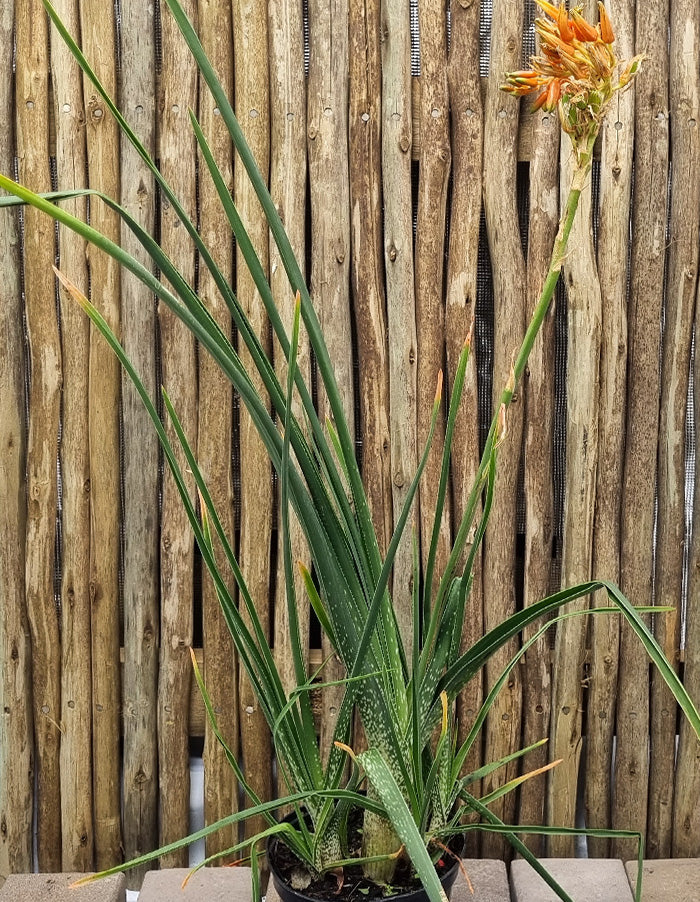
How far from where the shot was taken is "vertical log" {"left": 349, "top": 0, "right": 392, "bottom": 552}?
1604 mm

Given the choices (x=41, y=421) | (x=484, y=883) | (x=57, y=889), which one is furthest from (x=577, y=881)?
(x=41, y=421)

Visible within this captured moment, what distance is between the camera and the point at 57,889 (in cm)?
150

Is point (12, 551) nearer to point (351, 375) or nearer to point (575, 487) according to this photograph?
point (351, 375)

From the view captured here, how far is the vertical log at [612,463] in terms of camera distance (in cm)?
160

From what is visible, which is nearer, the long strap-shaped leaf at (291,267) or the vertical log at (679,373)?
the long strap-shaped leaf at (291,267)

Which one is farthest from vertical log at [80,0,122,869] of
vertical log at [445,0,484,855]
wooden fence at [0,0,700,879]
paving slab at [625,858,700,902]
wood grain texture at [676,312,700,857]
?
wood grain texture at [676,312,700,857]

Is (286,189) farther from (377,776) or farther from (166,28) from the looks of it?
(377,776)

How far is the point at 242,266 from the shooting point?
1636mm

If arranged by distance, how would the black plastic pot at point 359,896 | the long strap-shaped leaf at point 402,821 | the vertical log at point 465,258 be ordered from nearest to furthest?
the long strap-shaped leaf at point 402,821, the black plastic pot at point 359,896, the vertical log at point 465,258

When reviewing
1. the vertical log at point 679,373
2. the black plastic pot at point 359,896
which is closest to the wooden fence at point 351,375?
the vertical log at point 679,373

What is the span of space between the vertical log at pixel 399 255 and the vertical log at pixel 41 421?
0.61 metres

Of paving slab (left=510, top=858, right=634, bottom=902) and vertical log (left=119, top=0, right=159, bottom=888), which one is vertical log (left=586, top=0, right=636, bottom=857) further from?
vertical log (left=119, top=0, right=159, bottom=888)

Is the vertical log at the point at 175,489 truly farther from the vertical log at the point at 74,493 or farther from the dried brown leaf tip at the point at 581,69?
the dried brown leaf tip at the point at 581,69

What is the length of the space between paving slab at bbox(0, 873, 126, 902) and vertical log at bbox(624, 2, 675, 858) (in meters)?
0.93
